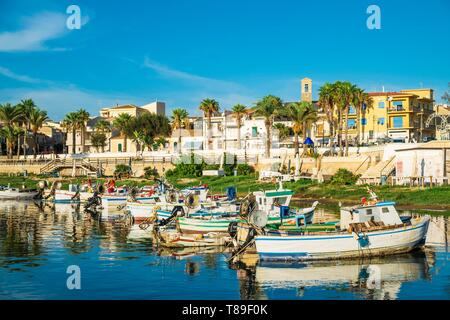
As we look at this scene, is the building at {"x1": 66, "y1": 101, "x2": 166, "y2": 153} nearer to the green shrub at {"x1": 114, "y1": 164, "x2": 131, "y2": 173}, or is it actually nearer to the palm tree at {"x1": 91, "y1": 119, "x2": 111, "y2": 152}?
the palm tree at {"x1": 91, "y1": 119, "x2": 111, "y2": 152}

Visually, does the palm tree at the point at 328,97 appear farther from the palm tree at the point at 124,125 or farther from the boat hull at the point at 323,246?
the boat hull at the point at 323,246

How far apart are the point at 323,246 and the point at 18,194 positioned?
6860 centimetres

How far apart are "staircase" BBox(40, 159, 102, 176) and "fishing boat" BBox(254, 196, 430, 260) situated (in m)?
84.8

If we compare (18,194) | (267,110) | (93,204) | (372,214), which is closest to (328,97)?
(267,110)

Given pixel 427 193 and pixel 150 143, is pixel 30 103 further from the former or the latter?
pixel 427 193

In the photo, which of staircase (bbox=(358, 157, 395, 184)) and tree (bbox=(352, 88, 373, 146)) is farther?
tree (bbox=(352, 88, 373, 146))

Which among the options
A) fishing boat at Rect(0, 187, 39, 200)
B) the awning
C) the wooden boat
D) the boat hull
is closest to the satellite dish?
the boat hull

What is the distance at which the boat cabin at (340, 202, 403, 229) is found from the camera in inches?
1352

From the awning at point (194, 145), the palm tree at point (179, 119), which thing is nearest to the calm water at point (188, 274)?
the awning at point (194, 145)

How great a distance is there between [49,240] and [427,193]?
39.1 meters

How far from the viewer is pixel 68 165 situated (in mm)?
118875

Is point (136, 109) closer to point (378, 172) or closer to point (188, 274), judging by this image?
Result: point (378, 172)

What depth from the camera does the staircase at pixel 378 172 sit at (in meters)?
77.1
